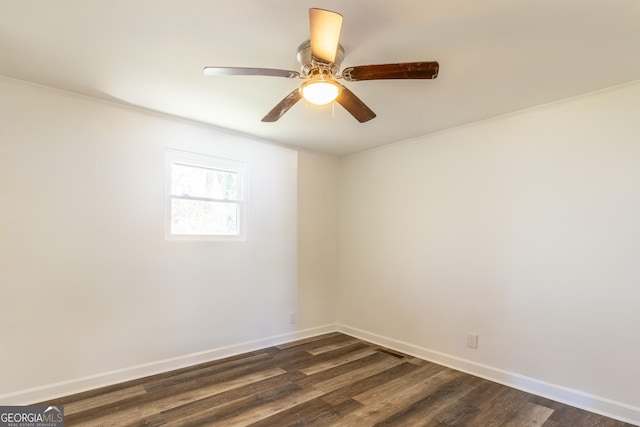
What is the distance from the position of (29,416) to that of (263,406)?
157 centimetres

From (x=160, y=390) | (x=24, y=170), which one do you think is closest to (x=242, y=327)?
(x=160, y=390)

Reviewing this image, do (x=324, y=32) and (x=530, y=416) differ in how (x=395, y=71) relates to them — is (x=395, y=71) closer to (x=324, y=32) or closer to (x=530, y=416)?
(x=324, y=32)

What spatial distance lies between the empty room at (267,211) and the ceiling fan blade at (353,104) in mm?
21

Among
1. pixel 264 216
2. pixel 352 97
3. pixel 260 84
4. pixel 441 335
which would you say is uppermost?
pixel 260 84

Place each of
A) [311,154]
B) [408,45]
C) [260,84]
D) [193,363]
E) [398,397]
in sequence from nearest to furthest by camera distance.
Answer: [408,45], [260,84], [398,397], [193,363], [311,154]

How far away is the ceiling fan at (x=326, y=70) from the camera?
1501 millimetres

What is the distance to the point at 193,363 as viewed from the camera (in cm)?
322

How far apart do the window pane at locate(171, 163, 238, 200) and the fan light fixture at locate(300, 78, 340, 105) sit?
6.25ft

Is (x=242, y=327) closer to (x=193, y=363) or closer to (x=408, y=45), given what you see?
(x=193, y=363)

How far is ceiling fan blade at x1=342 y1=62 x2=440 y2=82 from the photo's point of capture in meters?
1.69

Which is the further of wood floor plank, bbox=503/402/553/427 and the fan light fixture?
wood floor plank, bbox=503/402/553/427

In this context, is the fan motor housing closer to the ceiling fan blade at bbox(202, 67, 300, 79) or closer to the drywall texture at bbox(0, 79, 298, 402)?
the ceiling fan blade at bbox(202, 67, 300, 79)

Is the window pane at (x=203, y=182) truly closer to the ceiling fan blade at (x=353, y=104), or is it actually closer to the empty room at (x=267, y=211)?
the empty room at (x=267, y=211)

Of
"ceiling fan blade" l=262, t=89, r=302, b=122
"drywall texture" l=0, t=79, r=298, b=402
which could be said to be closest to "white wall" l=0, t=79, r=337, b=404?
"drywall texture" l=0, t=79, r=298, b=402
